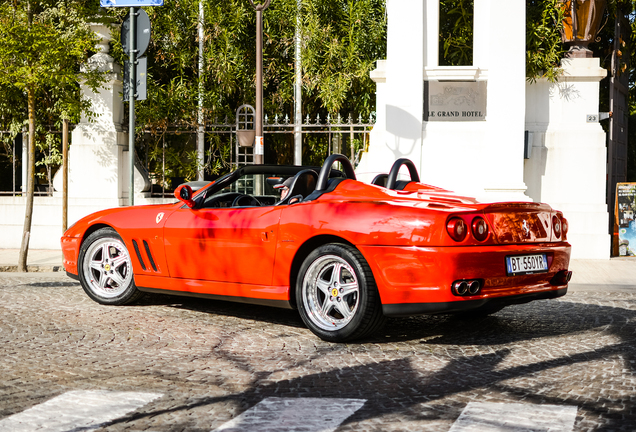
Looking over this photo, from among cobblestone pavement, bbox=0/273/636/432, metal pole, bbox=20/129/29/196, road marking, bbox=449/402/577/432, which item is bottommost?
cobblestone pavement, bbox=0/273/636/432

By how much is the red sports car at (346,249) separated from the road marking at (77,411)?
1829 millimetres

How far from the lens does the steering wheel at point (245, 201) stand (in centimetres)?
678

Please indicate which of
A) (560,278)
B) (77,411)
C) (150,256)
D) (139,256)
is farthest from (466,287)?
(139,256)

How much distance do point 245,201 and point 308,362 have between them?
2.21m

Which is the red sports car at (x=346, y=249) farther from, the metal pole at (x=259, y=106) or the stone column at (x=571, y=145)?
the stone column at (x=571, y=145)

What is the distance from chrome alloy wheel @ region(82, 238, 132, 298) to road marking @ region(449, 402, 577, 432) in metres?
4.32

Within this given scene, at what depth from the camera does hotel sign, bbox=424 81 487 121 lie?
13.4 metres

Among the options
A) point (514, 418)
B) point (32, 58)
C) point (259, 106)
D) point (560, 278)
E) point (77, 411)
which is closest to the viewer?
point (514, 418)

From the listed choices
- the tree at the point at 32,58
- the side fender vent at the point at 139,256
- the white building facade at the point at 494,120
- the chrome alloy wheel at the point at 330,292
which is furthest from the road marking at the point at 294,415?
the white building facade at the point at 494,120

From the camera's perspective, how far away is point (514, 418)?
373 cm

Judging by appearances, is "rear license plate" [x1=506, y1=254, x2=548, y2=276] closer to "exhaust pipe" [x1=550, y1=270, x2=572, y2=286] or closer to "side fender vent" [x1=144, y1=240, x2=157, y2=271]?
"exhaust pipe" [x1=550, y1=270, x2=572, y2=286]

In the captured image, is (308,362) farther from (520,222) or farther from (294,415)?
(520,222)

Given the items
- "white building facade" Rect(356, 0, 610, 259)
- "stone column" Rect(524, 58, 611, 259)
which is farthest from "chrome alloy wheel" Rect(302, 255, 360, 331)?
"stone column" Rect(524, 58, 611, 259)

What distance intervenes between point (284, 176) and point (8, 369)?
10.0 feet
